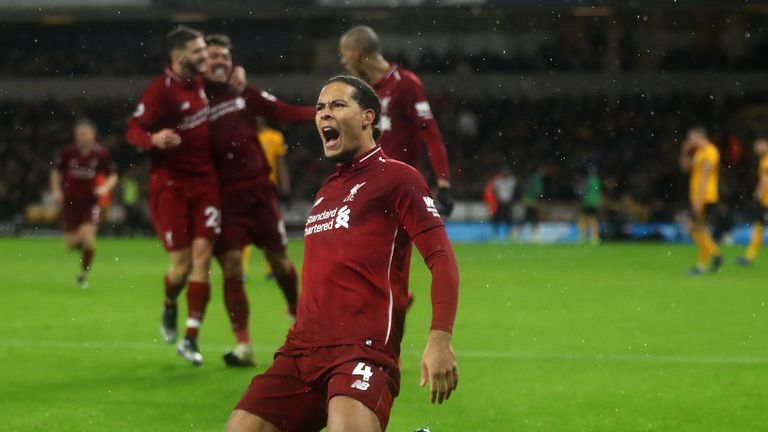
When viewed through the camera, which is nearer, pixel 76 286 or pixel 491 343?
pixel 491 343

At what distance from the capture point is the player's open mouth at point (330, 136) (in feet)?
15.8

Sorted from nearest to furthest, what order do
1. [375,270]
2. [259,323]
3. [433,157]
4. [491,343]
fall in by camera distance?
[375,270] < [433,157] < [491,343] < [259,323]

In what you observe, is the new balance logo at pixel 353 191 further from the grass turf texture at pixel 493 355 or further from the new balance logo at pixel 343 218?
the grass turf texture at pixel 493 355

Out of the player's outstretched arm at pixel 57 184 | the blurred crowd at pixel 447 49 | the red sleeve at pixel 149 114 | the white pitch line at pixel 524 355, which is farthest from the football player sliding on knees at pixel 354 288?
the blurred crowd at pixel 447 49

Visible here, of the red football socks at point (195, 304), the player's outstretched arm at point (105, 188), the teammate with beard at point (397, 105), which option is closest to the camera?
the teammate with beard at point (397, 105)

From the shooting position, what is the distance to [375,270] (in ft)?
15.4

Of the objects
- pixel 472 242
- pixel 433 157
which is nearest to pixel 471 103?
pixel 472 242

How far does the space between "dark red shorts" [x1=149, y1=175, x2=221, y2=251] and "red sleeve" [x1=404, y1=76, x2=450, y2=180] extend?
5.42 feet

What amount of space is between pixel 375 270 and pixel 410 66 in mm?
34523

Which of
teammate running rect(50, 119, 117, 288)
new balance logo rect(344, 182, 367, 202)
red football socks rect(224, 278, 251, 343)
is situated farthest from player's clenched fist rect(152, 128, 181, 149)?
teammate running rect(50, 119, 117, 288)

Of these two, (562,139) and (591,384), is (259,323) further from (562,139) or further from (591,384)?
(562,139)

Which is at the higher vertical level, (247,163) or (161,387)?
(247,163)

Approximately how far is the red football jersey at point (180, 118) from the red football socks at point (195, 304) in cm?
84

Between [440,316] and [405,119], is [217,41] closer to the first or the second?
[405,119]
